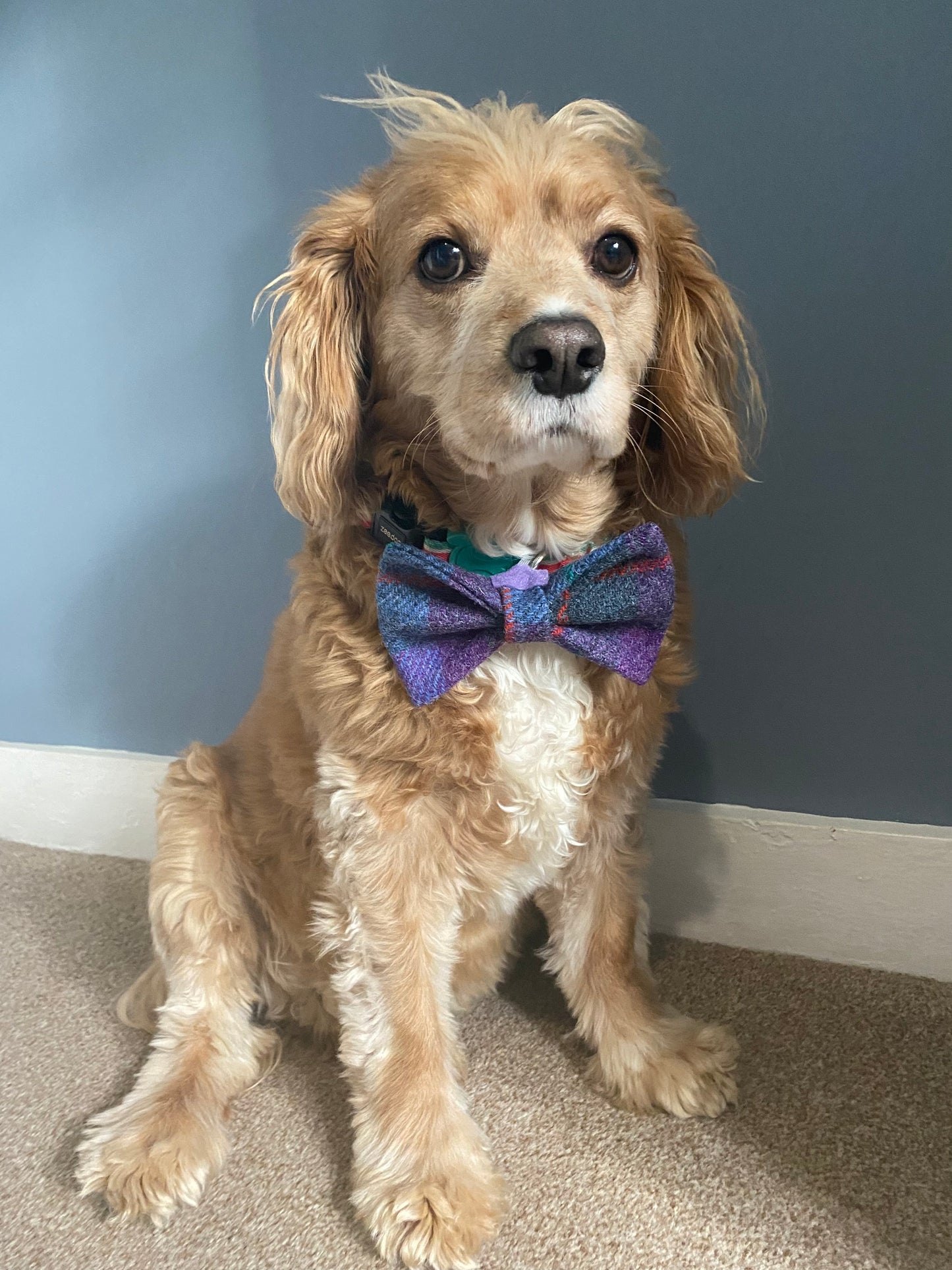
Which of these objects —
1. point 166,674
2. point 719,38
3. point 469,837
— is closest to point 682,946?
point 469,837

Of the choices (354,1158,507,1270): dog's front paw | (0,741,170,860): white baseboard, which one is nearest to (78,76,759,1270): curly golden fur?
(354,1158,507,1270): dog's front paw

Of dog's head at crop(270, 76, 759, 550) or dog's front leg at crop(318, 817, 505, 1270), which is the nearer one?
dog's head at crop(270, 76, 759, 550)

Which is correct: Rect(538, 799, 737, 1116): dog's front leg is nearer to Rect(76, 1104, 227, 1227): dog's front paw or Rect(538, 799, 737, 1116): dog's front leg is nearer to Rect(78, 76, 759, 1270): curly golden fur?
Rect(78, 76, 759, 1270): curly golden fur

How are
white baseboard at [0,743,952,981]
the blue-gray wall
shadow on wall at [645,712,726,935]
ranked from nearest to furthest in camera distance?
the blue-gray wall → white baseboard at [0,743,952,981] → shadow on wall at [645,712,726,935]

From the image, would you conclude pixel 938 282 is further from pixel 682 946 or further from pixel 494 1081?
pixel 494 1081

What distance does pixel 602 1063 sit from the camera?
113 centimetres

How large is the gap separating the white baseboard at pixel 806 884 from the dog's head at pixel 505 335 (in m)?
0.59

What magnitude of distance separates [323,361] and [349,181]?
0.69m

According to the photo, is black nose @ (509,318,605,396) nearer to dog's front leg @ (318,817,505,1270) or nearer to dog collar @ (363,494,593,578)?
dog collar @ (363,494,593,578)

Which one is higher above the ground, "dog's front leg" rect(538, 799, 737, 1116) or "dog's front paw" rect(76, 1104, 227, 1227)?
"dog's front leg" rect(538, 799, 737, 1116)

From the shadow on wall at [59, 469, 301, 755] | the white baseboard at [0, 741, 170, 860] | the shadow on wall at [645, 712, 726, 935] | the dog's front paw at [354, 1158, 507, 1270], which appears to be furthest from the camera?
the white baseboard at [0, 741, 170, 860]

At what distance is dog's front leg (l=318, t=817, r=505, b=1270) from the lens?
95cm

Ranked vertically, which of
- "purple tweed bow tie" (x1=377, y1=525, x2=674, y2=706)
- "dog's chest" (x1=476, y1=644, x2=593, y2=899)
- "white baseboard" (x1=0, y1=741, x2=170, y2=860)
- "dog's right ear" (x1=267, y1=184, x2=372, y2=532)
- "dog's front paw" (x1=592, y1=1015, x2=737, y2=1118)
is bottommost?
"white baseboard" (x1=0, y1=741, x2=170, y2=860)

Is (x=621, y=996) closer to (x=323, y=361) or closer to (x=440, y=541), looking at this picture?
(x=440, y=541)
